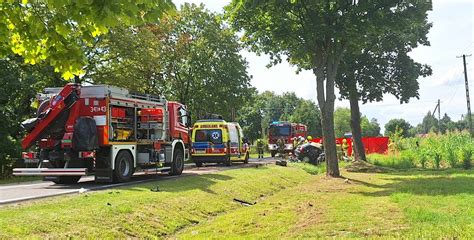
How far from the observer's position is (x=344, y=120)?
145875mm

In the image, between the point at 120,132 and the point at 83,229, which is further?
the point at 120,132

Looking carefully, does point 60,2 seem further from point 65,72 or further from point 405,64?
point 405,64

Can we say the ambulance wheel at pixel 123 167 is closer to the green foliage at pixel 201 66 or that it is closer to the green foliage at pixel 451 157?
the green foliage at pixel 451 157

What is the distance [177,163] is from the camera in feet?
67.1

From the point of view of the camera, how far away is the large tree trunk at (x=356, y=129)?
101 ft

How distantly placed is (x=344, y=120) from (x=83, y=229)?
463 feet

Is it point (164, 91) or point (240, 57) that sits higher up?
point (240, 57)

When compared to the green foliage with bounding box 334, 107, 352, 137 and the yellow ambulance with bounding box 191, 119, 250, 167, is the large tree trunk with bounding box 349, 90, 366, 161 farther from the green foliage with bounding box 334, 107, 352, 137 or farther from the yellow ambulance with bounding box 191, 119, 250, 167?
the green foliage with bounding box 334, 107, 352, 137

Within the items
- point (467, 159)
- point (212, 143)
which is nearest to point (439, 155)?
point (467, 159)

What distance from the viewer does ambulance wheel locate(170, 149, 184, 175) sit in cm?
2019

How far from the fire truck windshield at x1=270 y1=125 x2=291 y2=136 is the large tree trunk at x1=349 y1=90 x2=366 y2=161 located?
12.3 meters

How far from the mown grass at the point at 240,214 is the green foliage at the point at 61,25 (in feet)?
10.3

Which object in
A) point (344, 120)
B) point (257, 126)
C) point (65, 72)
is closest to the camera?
point (65, 72)

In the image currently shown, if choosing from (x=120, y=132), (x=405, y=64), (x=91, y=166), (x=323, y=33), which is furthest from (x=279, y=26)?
(x=405, y=64)
